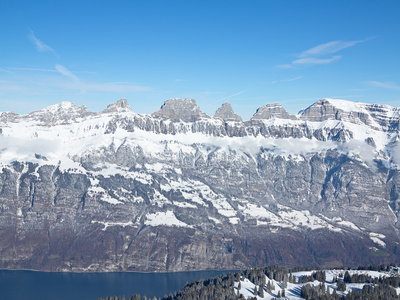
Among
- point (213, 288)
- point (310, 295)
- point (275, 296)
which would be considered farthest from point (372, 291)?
point (213, 288)

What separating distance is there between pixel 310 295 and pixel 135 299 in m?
59.4

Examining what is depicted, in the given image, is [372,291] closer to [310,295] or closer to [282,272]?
[310,295]

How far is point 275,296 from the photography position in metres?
179

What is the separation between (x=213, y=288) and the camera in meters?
181

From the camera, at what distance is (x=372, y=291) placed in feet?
579

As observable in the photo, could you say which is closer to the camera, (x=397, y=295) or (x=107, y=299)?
(x=397, y=295)

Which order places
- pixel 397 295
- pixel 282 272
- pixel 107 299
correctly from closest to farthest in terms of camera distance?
pixel 397 295, pixel 107 299, pixel 282 272

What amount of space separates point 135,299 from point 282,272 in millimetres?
54279

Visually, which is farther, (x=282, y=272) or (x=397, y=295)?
(x=282, y=272)

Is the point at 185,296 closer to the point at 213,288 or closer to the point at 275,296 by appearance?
the point at 213,288

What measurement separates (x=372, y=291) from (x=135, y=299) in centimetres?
7926

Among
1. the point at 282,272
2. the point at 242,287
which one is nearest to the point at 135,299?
the point at 242,287

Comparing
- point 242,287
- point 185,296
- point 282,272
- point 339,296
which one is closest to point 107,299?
point 185,296

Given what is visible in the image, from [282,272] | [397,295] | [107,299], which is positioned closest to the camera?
[397,295]
